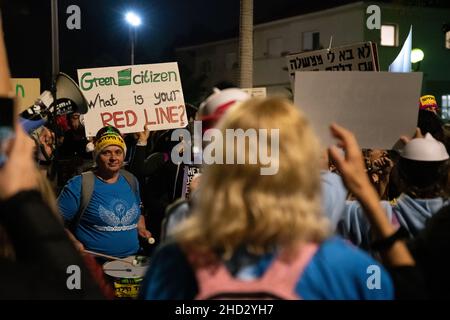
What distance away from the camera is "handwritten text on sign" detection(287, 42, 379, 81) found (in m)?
4.93

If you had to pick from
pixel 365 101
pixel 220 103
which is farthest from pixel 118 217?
pixel 220 103

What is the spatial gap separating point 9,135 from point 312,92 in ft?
6.60

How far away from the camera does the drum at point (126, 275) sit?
15.6ft

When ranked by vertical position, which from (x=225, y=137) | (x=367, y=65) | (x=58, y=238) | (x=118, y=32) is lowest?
(x=58, y=238)

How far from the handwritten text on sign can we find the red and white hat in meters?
2.83

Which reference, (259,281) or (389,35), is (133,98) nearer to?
(259,281)

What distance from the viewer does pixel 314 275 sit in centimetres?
165

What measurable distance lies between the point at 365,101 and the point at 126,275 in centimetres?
249

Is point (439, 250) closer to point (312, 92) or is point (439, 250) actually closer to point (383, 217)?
point (383, 217)

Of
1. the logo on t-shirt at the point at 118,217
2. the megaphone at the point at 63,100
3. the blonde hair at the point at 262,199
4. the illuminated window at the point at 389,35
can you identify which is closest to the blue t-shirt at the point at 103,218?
the logo on t-shirt at the point at 118,217

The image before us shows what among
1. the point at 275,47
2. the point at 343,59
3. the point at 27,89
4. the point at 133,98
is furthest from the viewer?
the point at 275,47

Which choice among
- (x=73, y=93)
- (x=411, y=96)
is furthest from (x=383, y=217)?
(x=73, y=93)

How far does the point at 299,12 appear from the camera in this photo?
40.8 m

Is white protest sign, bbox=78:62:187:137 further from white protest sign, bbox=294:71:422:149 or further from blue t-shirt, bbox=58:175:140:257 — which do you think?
white protest sign, bbox=294:71:422:149
